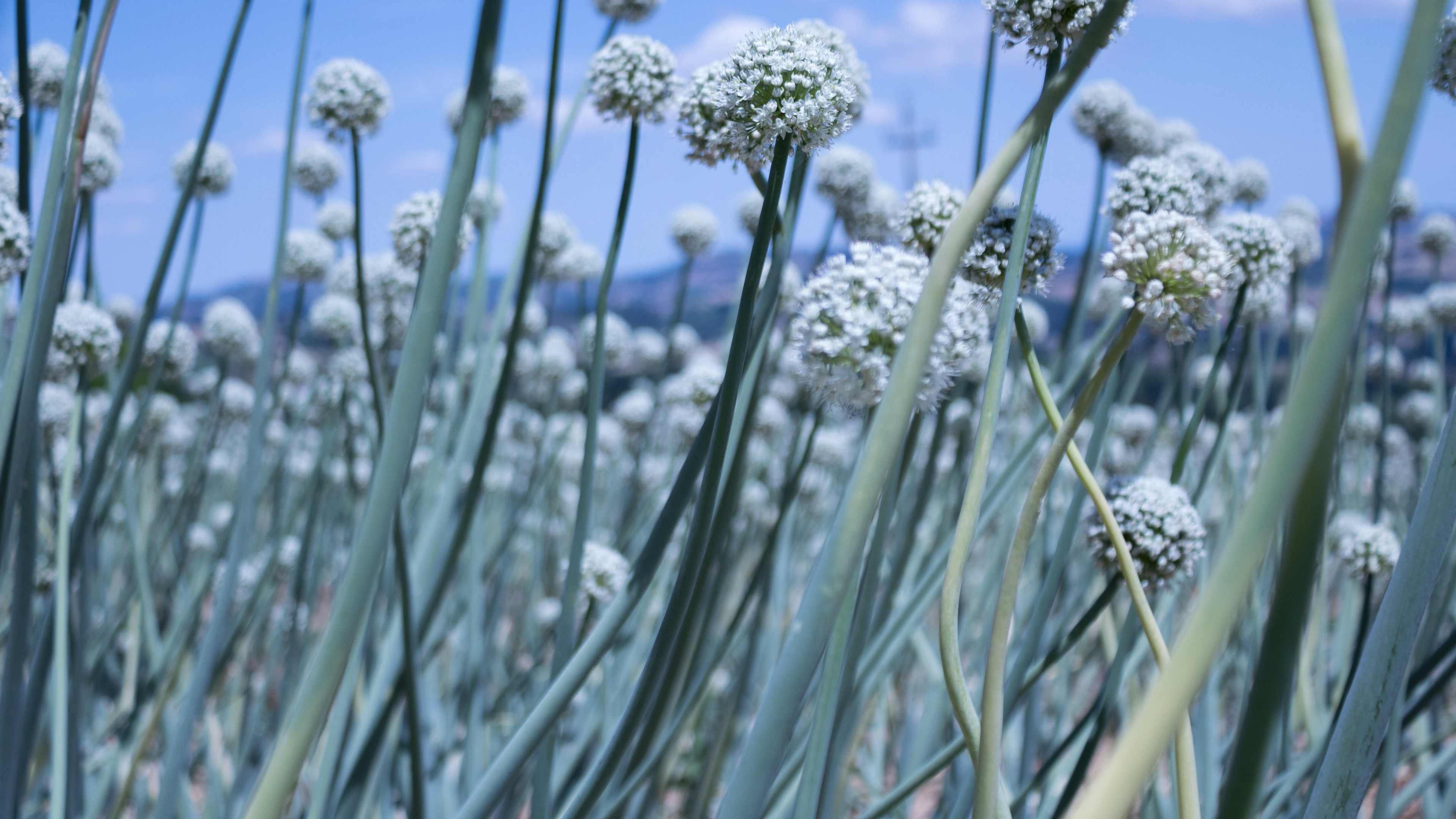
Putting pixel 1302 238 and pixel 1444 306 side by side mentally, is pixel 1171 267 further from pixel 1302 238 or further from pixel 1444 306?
pixel 1444 306

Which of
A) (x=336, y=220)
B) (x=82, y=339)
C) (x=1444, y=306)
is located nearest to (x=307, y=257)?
(x=336, y=220)

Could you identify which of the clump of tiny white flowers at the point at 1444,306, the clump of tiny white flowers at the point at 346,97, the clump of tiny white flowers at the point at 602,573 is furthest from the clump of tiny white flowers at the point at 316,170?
the clump of tiny white flowers at the point at 1444,306

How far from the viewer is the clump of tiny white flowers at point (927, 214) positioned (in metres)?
0.57

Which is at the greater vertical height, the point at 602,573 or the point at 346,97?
the point at 346,97

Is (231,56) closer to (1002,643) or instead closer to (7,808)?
(7,808)

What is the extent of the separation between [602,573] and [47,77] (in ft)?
3.24

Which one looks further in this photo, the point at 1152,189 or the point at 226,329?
the point at 226,329

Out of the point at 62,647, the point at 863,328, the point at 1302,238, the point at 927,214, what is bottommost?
the point at 62,647

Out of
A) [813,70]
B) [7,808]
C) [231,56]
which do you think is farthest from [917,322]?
[7,808]

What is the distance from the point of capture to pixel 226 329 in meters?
1.82

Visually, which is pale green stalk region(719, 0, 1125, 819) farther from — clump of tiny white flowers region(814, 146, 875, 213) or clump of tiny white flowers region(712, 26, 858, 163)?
clump of tiny white flowers region(814, 146, 875, 213)

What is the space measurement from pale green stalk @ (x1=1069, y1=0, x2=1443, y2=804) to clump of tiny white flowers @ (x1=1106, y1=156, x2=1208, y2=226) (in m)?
0.45

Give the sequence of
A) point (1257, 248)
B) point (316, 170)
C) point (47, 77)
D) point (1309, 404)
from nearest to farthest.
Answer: point (1309, 404) < point (1257, 248) < point (47, 77) < point (316, 170)

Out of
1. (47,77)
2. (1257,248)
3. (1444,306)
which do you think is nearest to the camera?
(1257,248)
